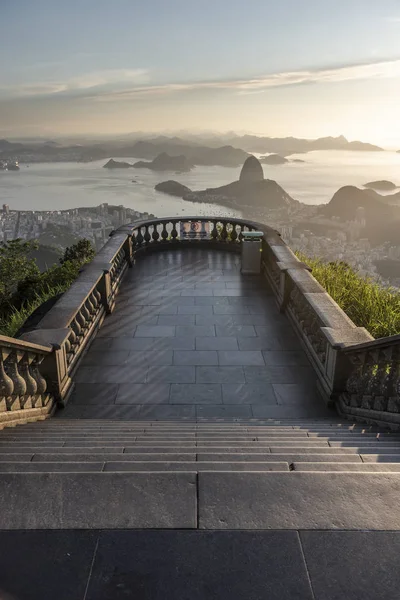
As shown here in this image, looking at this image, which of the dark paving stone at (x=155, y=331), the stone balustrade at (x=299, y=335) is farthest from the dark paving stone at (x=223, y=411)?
the dark paving stone at (x=155, y=331)

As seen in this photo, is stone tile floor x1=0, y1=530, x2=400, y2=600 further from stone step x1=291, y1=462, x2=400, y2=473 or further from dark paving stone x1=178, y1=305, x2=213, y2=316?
dark paving stone x1=178, y1=305, x2=213, y2=316

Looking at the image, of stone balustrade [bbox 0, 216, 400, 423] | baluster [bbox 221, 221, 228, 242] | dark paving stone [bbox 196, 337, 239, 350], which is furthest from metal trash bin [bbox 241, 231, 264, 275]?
dark paving stone [bbox 196, 337, 239, 350]

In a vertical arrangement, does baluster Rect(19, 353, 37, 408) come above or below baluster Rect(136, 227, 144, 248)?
below

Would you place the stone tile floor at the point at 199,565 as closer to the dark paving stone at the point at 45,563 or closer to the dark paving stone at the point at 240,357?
the dark paving stone at the point at 45,563

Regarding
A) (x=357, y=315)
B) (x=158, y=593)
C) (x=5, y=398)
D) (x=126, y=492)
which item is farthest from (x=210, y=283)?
(x=158, y=593)

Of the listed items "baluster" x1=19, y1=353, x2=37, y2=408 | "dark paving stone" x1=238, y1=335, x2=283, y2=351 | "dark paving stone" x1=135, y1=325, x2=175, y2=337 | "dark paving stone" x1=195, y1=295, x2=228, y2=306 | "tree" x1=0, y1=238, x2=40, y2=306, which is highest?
"baluster" x1=19, y1=353, x2=37, y2=408

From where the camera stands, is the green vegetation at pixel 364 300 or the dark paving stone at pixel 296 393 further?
the green vegetation at pixel 364 300

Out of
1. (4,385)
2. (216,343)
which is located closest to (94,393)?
(4,385)
